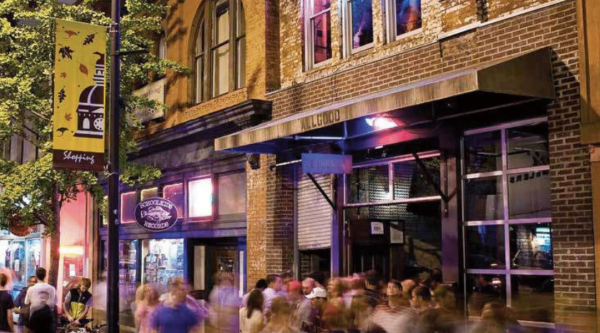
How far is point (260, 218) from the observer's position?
1460 cm

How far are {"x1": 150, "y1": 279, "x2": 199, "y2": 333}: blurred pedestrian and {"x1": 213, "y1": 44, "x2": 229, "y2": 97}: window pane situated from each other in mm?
8802

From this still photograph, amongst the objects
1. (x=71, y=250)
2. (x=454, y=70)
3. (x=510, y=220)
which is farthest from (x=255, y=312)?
(x=71, y=250)

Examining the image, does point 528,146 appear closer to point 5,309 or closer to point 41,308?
point 41,308

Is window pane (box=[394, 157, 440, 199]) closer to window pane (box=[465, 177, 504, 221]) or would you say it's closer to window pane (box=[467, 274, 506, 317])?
window pane (box=[465, 177, 504, 221])

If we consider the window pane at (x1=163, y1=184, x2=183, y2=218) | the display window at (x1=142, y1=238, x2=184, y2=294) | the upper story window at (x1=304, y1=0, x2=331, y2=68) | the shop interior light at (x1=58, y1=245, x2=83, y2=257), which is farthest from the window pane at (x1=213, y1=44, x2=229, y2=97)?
the shop interior light at (x1=58, y1=245, x2=83, y2=257)

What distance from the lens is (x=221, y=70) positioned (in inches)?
666

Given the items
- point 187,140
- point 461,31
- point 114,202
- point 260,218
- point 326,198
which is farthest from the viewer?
point 187,140

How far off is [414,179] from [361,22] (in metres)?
3.13

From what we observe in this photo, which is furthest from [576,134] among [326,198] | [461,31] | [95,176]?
[95,176]

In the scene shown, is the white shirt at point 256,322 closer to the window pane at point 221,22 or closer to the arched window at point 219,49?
the arched window at point 219,49

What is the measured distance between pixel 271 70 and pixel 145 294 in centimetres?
630

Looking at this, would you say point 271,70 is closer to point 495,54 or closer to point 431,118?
point 431,118

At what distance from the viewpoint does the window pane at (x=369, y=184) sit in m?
12.4

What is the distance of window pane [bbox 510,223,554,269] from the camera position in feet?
31.7
